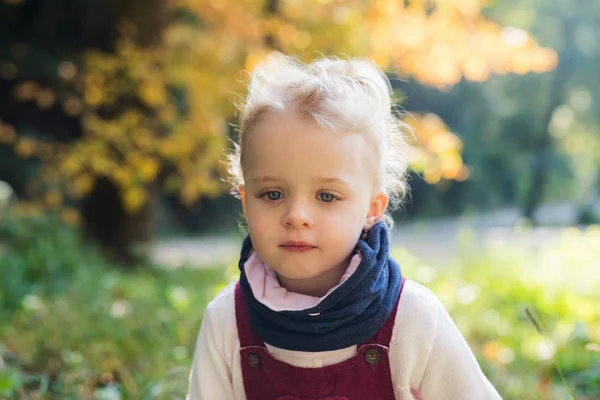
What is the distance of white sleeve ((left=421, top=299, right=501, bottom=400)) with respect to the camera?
154cm

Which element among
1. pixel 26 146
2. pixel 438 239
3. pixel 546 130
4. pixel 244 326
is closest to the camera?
pixel 244 326

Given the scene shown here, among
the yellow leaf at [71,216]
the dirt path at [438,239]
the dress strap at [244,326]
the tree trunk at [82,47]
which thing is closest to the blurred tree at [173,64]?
the tree trunk at [82,47]

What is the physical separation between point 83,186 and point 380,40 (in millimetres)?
2990

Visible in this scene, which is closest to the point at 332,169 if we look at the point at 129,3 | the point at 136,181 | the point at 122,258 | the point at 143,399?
the point at 143,399

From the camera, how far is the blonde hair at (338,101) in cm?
152

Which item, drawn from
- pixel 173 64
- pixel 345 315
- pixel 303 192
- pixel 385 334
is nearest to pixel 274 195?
pixel 303 192

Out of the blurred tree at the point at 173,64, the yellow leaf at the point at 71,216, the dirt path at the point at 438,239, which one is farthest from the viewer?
the dirt path at the point at 438,239

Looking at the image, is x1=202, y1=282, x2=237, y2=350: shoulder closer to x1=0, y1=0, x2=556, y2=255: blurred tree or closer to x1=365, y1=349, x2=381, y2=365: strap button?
x1=365, y1=349, x2=381, y2=365: strap button

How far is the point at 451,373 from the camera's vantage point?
154 cm

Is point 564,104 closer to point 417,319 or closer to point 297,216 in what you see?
point 417,319

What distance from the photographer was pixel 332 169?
150cm

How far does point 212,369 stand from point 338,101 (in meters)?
0.80

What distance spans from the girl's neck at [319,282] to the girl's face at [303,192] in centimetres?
6

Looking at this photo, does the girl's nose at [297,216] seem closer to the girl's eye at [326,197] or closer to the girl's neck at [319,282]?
the girl's eye at [326,197]
